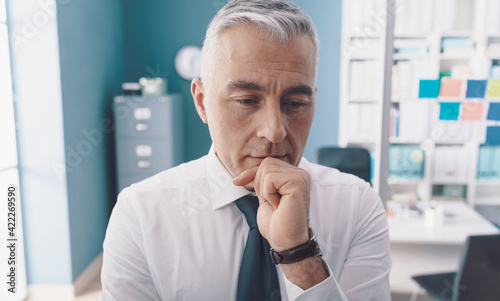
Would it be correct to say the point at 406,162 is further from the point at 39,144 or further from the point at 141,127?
the point at 39,144

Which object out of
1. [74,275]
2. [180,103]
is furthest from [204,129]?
[74,275]

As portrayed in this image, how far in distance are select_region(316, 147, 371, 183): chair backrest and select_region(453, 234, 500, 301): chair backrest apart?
843mm

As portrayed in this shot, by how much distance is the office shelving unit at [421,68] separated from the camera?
343cm

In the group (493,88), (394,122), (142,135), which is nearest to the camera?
(493,88)

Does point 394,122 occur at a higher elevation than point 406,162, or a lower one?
higher

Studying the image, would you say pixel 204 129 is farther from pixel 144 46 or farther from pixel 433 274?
pixel 433 274

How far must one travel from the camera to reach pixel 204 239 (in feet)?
3.55

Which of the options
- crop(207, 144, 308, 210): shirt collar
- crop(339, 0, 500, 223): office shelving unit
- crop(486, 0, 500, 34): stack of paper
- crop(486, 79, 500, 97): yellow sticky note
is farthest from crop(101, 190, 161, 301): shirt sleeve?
crop(486, 0, 500, 34): stack of paper

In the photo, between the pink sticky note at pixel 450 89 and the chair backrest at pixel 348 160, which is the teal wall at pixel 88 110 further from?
the pink sticky note at pixel 450 89

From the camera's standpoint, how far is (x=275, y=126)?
886 millimetres

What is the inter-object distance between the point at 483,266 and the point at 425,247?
2.05 ft

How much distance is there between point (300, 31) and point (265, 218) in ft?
1.51

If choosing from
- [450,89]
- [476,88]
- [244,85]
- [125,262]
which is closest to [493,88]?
[476,88]

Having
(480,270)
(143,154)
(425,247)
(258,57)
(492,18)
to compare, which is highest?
(492,18)
